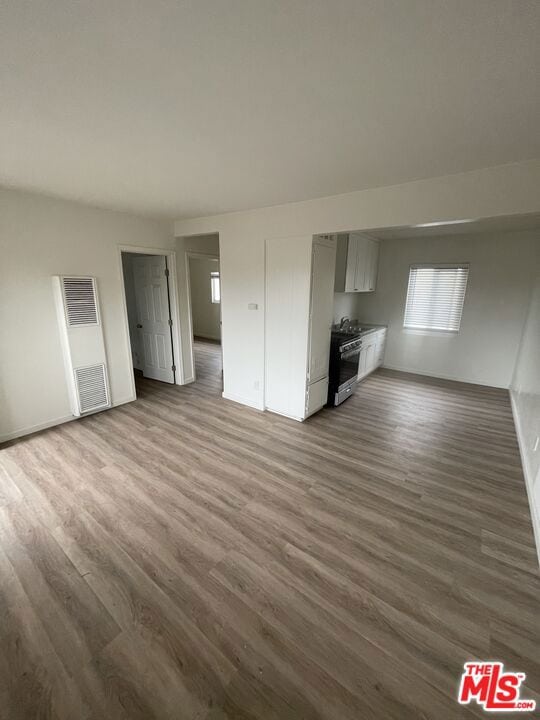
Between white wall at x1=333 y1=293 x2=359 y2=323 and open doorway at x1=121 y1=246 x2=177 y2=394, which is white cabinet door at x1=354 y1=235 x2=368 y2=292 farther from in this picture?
open doorway at x1=121 y1=246 x2=177 y2=394

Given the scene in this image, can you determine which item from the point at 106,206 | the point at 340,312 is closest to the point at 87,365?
the point at 106,206

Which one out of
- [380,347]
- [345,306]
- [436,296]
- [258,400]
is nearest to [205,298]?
[345,306]

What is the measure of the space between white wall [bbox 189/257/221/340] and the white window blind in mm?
5303

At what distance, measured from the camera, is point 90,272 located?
3.62m

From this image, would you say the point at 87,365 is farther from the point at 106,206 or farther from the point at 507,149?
the point at 507,149

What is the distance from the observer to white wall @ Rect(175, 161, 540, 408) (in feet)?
7.05

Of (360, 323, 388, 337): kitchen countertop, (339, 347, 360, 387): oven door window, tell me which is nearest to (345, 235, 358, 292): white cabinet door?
(360, 323, 388, 337): kitchen countertop

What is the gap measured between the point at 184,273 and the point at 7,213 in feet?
7.22

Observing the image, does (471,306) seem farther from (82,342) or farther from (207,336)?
(207,336)

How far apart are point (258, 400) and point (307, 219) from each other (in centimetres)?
241

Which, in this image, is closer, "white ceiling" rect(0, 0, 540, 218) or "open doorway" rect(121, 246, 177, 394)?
"white ceiling" rect(0, 0, 540, 218)

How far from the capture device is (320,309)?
3578mm

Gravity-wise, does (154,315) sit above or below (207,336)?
above

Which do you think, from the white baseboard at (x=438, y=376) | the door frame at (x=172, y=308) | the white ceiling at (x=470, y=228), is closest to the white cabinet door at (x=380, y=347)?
the white baseboard at (x=438, y=376)
